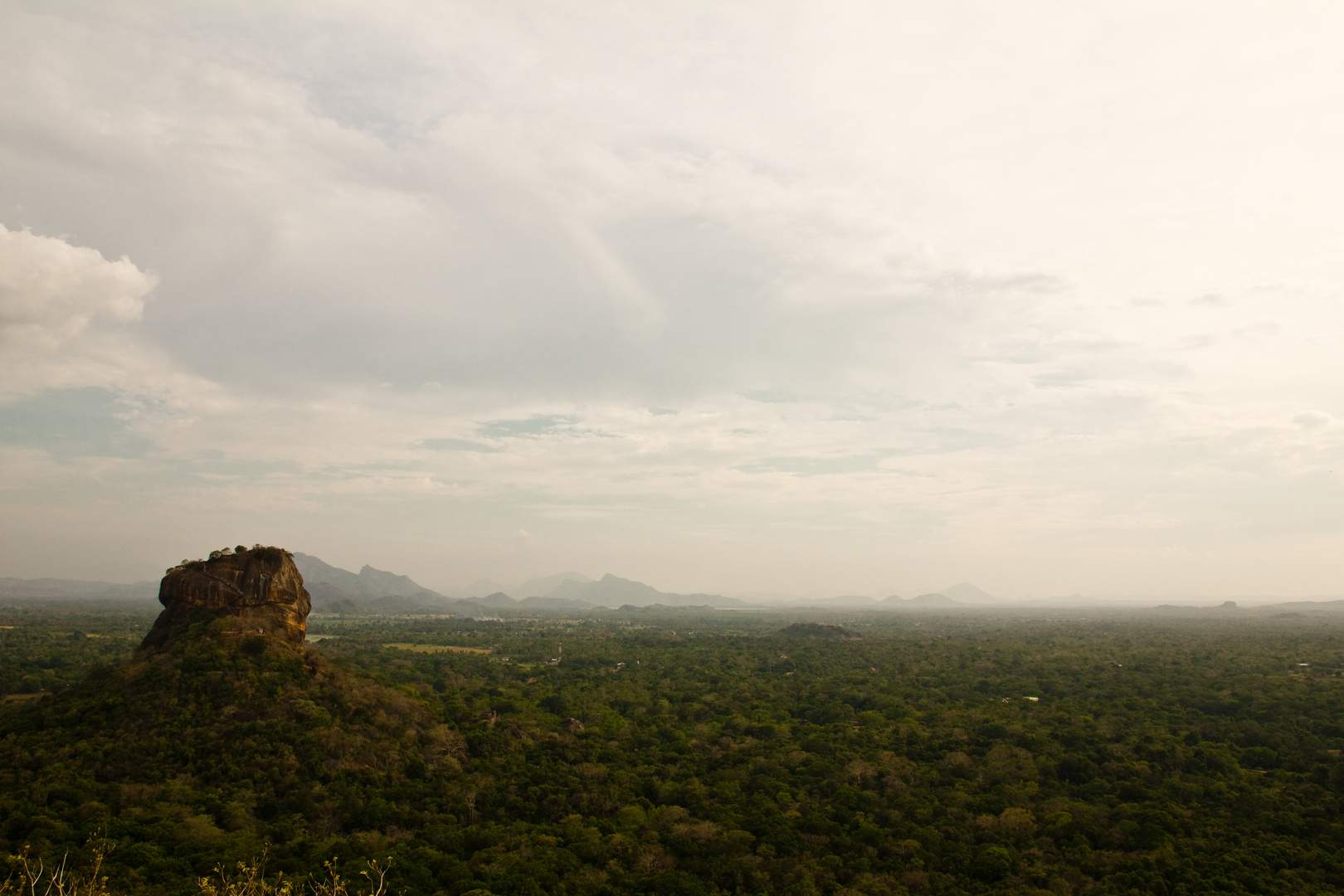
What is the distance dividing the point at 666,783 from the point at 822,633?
10606cm

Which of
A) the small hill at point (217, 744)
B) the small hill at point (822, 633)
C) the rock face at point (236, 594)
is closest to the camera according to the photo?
the small hill at point (217, 744)

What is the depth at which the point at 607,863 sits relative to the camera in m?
31.6

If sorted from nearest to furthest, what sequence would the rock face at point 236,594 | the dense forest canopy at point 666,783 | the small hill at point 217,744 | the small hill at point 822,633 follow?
1. the small hill at point 217,744
2. the dense forest canopy at point 666,783
3. the rock face at point 236,594
4. the small hill at point 822,633

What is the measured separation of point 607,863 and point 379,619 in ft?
596

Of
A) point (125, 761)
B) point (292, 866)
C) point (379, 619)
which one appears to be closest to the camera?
point (292, 866)

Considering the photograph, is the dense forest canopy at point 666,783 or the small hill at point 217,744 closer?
the small hill at point 217,744

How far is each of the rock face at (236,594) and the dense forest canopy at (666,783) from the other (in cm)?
203

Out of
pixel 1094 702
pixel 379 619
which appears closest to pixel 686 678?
pixel 1094 702

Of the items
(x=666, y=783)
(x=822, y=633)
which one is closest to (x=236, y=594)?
(x=666, y=783)

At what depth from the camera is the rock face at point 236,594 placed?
44.5 metres

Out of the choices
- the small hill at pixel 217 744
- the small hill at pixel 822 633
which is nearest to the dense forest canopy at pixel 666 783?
the small hill at pixel 217 744

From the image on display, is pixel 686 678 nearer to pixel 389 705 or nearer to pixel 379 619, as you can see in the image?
pixel 389 705

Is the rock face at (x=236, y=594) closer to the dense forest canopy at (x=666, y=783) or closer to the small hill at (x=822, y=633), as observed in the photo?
the dense forest canopy at (x=666, y=783)

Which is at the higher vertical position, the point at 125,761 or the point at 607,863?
the point at 125,761
